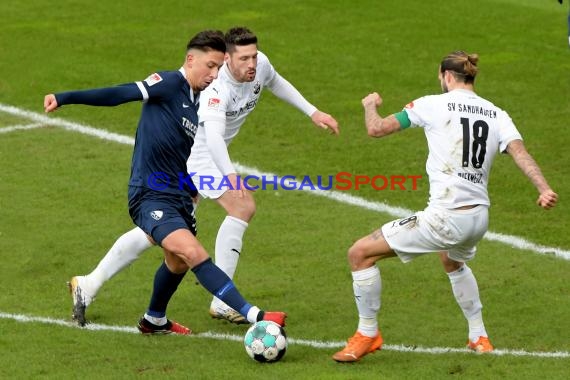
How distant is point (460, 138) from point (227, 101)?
2.48m

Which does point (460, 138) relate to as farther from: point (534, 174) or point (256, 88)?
point (256, 88)

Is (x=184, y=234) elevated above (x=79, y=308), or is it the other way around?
(x=184, y=234)

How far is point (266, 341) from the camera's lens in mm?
9062

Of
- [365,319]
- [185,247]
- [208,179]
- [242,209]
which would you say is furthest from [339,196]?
[185,247]

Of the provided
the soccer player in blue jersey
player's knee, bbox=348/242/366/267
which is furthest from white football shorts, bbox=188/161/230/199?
player's knee, bbox=348/242/366/267

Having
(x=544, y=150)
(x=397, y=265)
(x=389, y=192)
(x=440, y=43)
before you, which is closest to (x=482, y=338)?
(x=397, y=265)

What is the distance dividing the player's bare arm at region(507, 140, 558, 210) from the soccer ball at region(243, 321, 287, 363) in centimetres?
199

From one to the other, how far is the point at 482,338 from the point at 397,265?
2258 millimetres

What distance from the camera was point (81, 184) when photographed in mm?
13977

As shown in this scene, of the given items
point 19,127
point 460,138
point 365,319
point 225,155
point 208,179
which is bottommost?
point 19,127

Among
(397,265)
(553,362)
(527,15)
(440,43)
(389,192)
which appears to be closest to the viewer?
(553,362)

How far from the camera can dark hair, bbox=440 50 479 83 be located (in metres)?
9.23

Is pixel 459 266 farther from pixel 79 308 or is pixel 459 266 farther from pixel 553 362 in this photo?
pixel 79 308

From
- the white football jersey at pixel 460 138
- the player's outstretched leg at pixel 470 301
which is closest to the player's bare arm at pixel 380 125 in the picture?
the white football jersey at pixel 460 138
